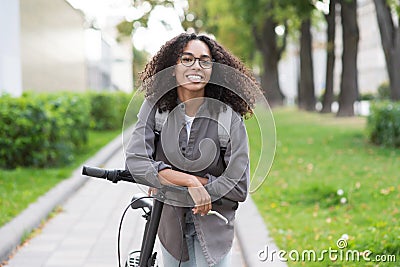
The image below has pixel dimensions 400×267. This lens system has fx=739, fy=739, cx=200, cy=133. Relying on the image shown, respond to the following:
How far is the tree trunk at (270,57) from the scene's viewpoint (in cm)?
3912

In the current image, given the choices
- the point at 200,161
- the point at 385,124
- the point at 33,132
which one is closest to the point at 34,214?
the point at 33,132

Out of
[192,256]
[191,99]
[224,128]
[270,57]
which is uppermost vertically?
[191,99]

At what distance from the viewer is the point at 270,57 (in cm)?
3934

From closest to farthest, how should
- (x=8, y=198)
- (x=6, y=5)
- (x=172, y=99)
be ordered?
(x=172, y=99), (x=8, y=198), (x=6, y=5)

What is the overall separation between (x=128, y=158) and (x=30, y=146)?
9.38m

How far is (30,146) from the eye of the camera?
474 inches

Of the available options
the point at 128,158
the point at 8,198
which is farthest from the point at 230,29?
the point at 128,158

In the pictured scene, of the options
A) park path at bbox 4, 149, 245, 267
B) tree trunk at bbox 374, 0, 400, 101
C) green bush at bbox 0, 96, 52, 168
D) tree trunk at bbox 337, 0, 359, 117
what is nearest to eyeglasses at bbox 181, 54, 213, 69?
park path at bbox 4, 149, 245, 267

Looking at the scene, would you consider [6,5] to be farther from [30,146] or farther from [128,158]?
[128,158]

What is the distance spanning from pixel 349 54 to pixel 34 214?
58.6ft

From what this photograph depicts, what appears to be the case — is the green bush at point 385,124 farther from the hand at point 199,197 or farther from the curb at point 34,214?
the hand at point 199,197

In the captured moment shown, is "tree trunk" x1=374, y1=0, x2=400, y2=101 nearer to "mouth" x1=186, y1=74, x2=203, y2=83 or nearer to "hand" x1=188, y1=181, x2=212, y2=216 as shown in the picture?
"mouth" x1=186, y1=74, x2=203, y2=83

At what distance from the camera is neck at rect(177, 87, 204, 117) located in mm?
3115

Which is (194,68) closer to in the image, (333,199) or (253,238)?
(253,238)
